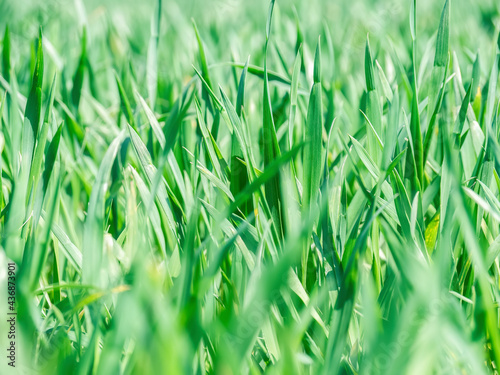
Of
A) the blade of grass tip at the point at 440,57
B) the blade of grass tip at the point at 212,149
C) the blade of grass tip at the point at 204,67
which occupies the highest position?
the blade of grass tip at the point at 440,57

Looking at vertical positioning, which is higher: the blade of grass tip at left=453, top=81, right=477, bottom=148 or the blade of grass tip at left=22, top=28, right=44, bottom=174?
the blade of grass tip at left=453, top=81, right=477, bottom=148

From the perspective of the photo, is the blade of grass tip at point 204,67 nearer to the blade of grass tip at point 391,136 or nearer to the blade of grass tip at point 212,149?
the blade of grass tip at point 212,149

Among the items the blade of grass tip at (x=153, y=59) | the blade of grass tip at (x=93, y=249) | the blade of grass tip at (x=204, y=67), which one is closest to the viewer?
the blade of grass tip at (x=93, y=249)

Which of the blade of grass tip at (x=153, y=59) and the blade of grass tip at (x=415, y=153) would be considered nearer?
the blade of grass tip at (x=415, y=153)

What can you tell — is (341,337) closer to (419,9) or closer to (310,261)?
(310,261)

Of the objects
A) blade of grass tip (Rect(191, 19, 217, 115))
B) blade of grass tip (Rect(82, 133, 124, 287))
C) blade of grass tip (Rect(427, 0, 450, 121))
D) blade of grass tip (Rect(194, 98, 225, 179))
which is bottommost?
blade of grass tip (Rect(82, 133, 124, 287))

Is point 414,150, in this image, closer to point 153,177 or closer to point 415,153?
point 415,153

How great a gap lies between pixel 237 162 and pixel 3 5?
4.83 feet

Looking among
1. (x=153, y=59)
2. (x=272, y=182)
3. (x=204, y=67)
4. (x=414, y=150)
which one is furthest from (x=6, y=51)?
(x=414, y=150)

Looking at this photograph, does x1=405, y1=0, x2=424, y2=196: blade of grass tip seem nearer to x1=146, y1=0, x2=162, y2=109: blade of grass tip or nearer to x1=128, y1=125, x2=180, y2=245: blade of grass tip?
x1=128, y1=125, x2=180, y2=245: blade of grass tip

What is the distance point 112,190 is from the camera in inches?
28.1

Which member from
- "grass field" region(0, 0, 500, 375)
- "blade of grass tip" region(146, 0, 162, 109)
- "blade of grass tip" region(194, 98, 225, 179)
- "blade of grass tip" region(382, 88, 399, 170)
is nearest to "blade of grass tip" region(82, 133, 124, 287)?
"grass field" region(0, 0, 500, 375)

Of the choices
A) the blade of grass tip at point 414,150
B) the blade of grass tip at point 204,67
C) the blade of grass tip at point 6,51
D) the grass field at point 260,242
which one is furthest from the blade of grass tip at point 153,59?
the blade of grass tip at point 414,150

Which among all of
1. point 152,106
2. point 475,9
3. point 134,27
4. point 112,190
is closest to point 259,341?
point 112,190
